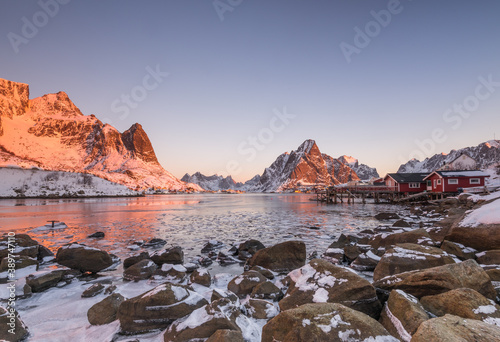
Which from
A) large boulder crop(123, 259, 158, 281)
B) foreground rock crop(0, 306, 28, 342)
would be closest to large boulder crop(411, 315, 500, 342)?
foreground rock crop(0, 306, 28, 342)

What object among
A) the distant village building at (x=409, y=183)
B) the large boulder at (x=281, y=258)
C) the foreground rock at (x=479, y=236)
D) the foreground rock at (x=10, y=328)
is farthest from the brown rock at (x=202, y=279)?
the distant village building at (x=409, y=183)

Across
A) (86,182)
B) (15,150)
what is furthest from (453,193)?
(15,150)

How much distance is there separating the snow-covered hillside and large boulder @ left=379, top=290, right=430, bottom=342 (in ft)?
373

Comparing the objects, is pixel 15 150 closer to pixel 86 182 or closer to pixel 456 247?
pixel 86 182

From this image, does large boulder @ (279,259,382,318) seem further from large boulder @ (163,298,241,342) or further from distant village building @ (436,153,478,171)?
distant village building @ (436,153,478,171)

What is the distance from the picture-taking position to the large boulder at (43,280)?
7854 millimetres

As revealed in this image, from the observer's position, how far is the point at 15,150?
146250mm

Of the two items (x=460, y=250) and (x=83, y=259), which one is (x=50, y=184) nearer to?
(x=83, y=259)

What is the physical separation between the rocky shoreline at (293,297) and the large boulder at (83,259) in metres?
0.04

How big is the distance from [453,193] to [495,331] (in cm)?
5637

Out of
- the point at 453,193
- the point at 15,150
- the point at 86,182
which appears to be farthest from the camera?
the point at 15,150

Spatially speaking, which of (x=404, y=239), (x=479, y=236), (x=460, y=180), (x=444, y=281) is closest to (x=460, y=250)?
(x=479, y=236)

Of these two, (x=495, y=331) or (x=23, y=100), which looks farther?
(x=23, y=100)

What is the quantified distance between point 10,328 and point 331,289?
22.2 feet
